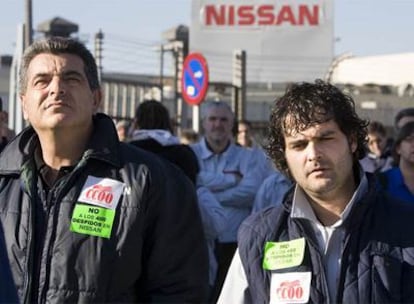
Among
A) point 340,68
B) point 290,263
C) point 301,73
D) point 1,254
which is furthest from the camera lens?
point 340,68

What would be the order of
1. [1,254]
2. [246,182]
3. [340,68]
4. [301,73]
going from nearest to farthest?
[1,254]
[246,182]
[301,73]
[340,68]

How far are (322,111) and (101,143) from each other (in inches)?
31.8

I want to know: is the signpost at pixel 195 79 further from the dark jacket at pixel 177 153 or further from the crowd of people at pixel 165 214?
the crowd of people at pixel 165 214

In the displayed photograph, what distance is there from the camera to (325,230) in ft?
11.3

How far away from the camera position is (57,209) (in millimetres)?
3664

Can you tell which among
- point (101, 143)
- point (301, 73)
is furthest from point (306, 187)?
point (301, 73)

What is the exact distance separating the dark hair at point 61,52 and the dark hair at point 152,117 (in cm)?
308

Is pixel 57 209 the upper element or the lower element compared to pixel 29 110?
lower

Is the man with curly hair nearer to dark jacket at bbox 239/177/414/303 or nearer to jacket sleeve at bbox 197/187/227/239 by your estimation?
dark jacket at bbox 239/177/414/303

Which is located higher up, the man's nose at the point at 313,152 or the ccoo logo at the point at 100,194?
the man's nose at the point at 313,152

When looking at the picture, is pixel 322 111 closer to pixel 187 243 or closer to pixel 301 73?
pixel 187 243

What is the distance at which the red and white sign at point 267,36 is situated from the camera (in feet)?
84.5

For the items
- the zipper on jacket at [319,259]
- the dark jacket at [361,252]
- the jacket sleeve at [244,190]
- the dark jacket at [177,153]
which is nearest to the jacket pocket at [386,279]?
the dark jacket at [361,252]

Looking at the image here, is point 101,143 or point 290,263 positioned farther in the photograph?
point 101,143
